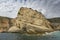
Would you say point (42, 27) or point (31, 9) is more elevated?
point (31, 9)

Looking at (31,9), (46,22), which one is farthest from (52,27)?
(31,9)

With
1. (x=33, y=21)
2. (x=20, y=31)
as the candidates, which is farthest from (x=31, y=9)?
(x=20, y=31)

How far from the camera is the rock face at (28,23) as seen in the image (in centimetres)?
3056

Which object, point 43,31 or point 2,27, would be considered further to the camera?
point 2,27

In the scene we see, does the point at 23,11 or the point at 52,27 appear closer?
the point at 52,27

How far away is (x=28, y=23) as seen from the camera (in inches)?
1248

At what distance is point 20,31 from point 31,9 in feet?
12.0

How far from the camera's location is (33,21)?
3225cm

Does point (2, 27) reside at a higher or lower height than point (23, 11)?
lower

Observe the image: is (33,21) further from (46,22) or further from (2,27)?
(2,27)

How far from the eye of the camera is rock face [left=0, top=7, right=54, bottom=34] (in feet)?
100

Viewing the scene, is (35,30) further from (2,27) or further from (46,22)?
(2,27)

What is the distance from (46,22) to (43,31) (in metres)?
1.47

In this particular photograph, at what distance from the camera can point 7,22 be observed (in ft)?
106
